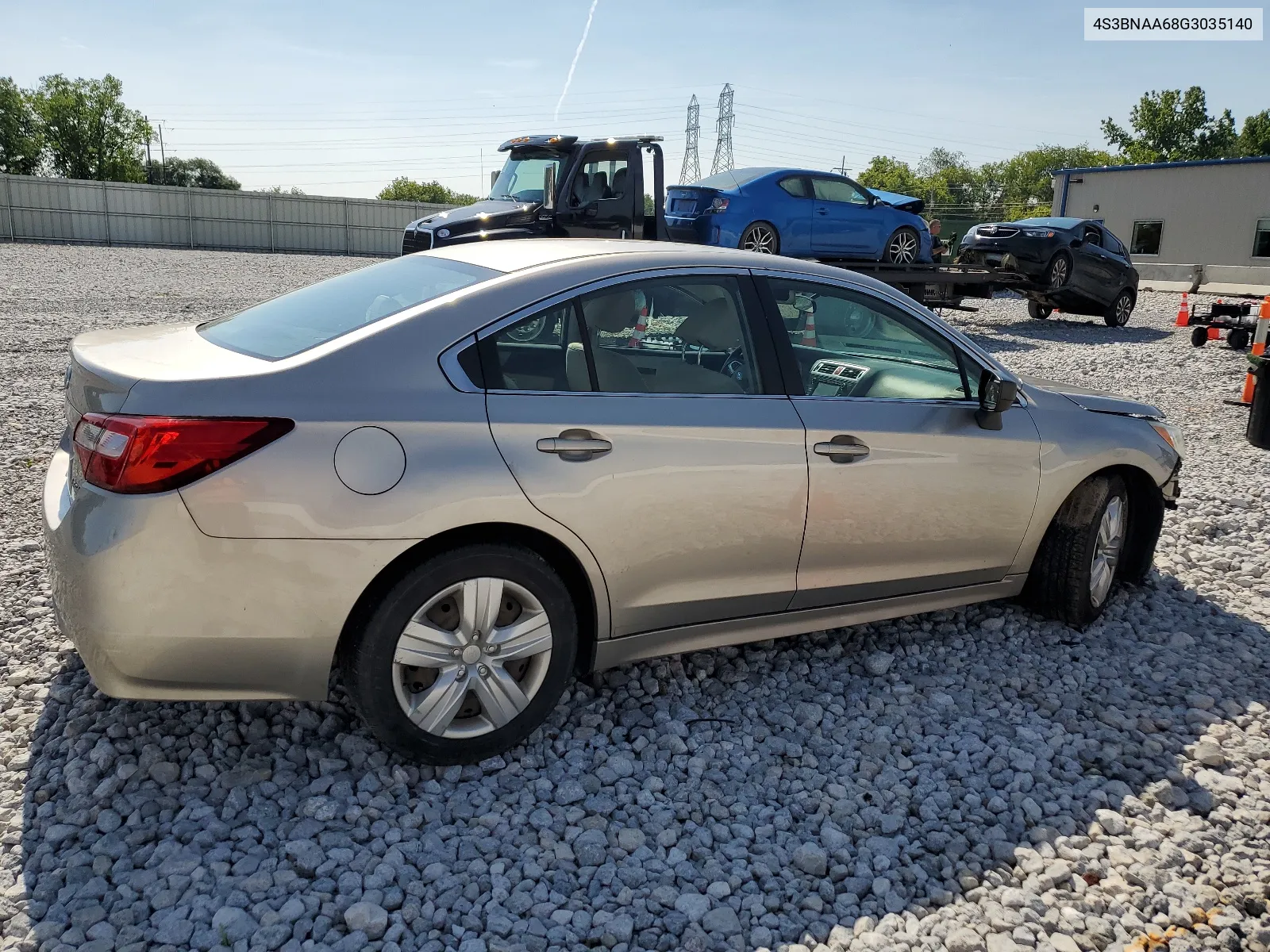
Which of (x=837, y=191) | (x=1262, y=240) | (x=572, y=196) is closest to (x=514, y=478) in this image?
(x=572, y=196)

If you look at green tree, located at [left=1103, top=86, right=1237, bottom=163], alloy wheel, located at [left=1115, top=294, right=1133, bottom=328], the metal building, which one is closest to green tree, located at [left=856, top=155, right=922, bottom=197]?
green tree, located at [left=1103, top=86, right=1237, bottom=163]

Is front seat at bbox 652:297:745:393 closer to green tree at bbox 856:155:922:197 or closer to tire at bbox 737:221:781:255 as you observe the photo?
tire at bbox 737:221:781:255

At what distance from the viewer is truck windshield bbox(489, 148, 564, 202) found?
45.8 feet

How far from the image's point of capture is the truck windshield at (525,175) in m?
14.0

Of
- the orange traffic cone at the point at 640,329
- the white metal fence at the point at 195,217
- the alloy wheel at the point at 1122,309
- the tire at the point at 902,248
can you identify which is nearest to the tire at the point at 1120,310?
the alloy wheel at the point at 1122,309

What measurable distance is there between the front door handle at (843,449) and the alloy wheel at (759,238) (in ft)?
35.8

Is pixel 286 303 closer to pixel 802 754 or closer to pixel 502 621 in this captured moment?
pixel 502 621

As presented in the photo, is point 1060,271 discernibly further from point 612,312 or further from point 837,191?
point 612,312

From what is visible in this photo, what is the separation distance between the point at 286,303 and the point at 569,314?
1113mm

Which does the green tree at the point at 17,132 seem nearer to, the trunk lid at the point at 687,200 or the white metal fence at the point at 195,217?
the white metal fence at the point at 195,217

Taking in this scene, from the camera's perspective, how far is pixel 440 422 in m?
3.03

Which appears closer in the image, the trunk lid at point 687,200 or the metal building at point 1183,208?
the trunk lid at point 687,200

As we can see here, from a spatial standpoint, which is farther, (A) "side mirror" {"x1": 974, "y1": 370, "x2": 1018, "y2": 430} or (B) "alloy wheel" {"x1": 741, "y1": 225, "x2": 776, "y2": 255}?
(B) "alloy wheel" {"x1": 741, "y1": 225, "x2": 776, "y2": 255}

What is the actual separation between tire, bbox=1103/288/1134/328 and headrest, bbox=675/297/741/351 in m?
16.8
